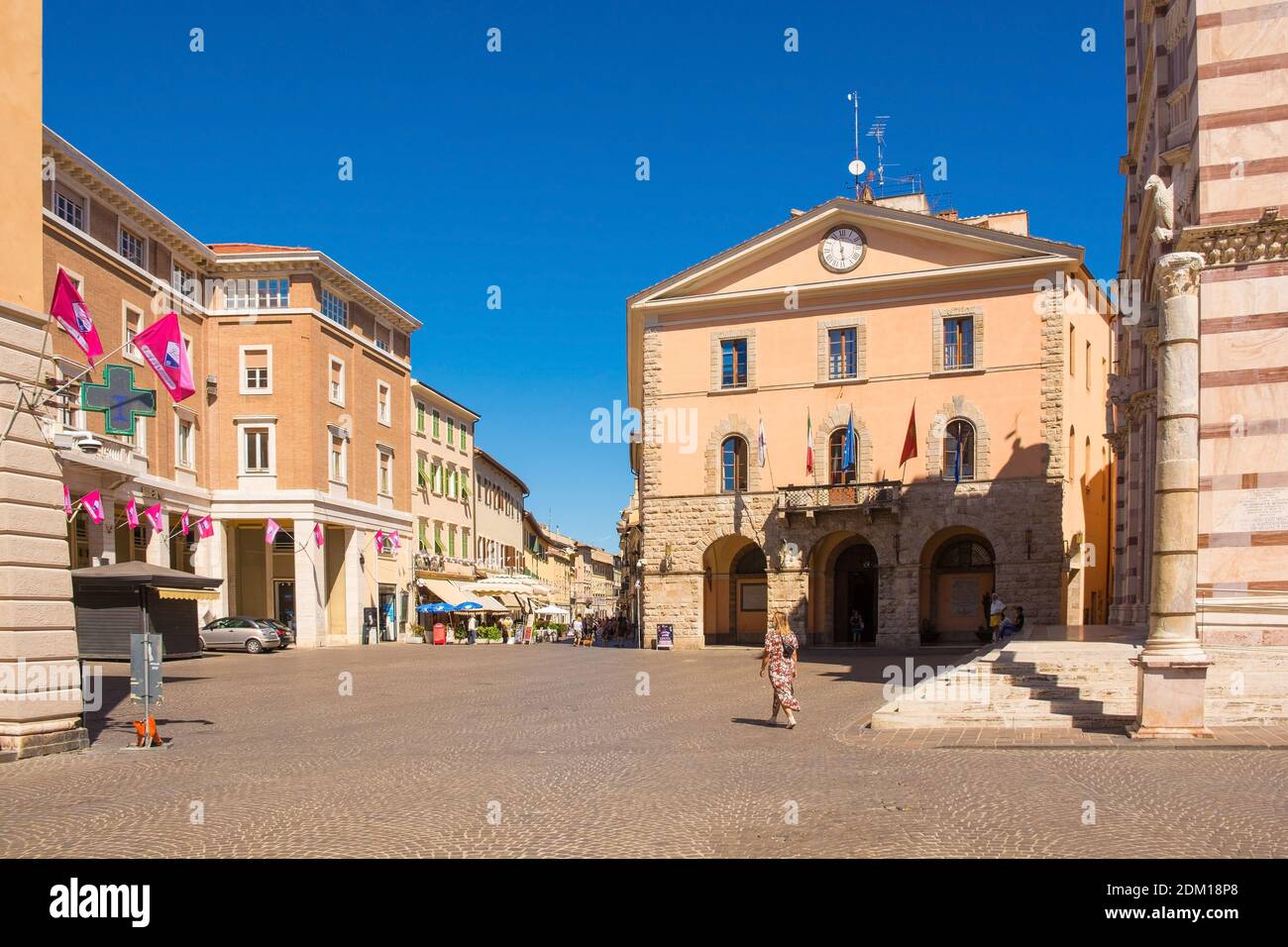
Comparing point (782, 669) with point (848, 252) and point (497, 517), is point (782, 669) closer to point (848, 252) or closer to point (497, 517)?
point (848, 252)

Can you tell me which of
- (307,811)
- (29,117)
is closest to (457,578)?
(29,117)

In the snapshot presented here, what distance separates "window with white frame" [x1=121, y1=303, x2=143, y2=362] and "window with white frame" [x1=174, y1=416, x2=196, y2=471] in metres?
4.26

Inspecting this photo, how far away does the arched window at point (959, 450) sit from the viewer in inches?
1480

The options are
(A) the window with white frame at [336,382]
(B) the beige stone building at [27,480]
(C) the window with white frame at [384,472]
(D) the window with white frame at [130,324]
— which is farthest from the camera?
(C) the window with white frame at [384,472]

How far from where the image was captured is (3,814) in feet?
29.8

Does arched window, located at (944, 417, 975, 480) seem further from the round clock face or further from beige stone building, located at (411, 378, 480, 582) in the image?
beige stone building, located at (411, 378, 480, 582)

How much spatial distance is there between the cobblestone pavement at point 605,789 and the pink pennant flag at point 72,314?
544 centimetres

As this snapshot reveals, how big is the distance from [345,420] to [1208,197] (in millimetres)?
36714

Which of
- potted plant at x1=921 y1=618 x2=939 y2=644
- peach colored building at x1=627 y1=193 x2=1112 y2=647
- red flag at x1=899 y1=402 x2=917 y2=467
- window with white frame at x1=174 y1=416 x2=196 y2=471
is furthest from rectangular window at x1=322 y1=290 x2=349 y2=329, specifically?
potted plant at x1=921 y1=618 x2=939 y2=644

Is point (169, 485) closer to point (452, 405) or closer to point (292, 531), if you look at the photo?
point (292, 531)

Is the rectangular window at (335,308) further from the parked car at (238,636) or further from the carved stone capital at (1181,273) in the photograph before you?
the carved stone capital at (1181,273)

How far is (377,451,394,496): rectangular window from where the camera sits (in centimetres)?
5094

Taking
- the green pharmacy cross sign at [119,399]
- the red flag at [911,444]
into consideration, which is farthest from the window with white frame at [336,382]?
the green pharmacy cross sign at [119,399]

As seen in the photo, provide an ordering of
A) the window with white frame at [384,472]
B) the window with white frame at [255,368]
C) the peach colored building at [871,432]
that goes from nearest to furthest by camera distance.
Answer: the peach colored building at [871,432]
the window with white frame at [255,368]
the window with white frame at [384,472]
